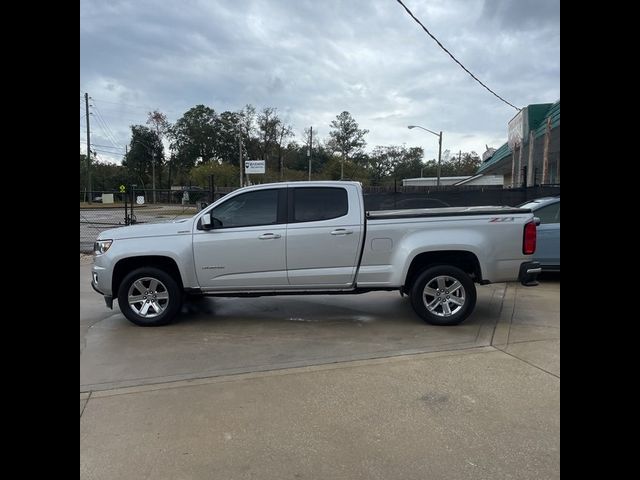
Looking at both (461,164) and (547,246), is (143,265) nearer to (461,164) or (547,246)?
(547,246)

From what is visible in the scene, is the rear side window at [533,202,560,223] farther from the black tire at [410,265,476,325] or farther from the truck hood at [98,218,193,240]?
the truck hood at [98,218,193,240]

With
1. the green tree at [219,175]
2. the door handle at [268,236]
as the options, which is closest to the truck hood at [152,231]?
the door handle at [268,236]

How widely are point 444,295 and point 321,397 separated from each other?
2744mm

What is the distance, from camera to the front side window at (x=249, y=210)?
20.4 ft

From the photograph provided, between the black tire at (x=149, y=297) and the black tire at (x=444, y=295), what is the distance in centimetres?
307

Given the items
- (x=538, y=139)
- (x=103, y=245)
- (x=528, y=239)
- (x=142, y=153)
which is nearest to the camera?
(x=528, y=239)

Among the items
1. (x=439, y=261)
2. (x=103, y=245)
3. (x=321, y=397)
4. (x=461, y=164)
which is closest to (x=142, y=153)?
(x=461, y=164)

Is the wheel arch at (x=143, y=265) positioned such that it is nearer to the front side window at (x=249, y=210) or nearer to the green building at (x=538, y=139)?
the front side window at (x=249, y=210)

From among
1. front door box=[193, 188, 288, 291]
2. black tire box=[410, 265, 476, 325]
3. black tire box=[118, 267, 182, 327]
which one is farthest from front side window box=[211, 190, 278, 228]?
black tire box=[410, 265, 476, 325]

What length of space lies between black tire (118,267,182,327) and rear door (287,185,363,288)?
1.53 meters

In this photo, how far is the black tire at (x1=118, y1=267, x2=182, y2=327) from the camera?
6098 millimetres

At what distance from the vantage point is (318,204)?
6309mm
